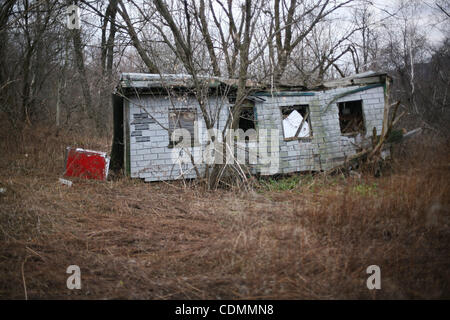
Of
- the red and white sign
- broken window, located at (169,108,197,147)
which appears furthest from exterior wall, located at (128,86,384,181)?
the red and white sign

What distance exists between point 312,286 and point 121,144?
7.52 m

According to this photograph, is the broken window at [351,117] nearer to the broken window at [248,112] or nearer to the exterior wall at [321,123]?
the exterior wall at [321,123]

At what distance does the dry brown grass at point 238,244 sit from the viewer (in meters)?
2.66

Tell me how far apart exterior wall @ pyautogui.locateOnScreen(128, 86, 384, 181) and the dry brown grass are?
2837 millimetres

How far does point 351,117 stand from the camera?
9320 millimetres

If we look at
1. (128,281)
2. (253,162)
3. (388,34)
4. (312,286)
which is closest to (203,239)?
(128,281)

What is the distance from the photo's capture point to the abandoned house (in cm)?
816

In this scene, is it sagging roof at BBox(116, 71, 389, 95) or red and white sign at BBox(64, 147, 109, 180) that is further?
red and white sign at BBox(64, 147, 109, 180)

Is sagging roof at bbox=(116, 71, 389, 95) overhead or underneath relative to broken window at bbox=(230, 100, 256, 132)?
overhead

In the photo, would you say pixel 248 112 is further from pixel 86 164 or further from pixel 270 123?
pixel 86 164

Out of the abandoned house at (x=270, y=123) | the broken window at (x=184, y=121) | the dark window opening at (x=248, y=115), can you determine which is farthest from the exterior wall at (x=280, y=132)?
the dark window opening at (x=248, y=115)

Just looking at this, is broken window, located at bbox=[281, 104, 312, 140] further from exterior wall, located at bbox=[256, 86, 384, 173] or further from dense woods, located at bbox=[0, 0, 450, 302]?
dense woods, located at bbox=[0, 0, 450, 302]

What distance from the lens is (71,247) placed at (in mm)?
3553

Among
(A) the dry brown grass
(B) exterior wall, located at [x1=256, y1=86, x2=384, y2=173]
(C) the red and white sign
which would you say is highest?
(B) exterior wall, located at [x1=256, y1=86, x2=384, y2=173]
